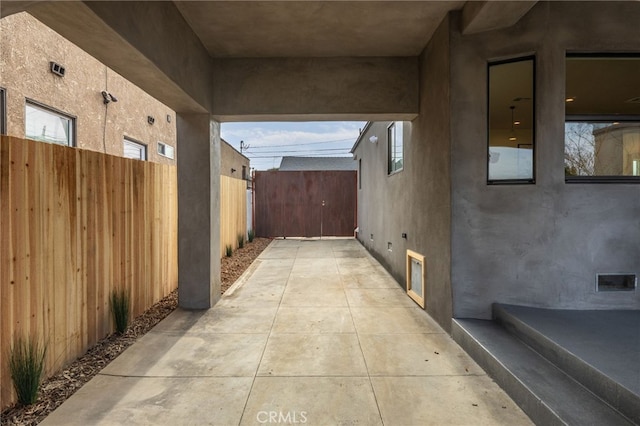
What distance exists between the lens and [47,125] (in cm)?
506

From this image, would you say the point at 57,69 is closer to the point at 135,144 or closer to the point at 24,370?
the point at 135,144

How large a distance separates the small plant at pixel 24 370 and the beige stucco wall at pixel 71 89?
3.28 metres

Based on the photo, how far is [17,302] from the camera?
2.28 m

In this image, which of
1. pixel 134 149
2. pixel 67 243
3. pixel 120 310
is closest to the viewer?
pixel 67 243

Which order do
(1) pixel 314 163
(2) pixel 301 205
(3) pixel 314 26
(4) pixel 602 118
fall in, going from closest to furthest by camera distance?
(4) pixel 602 118 → (3) pixel 314 26 → (2) pixel 301 205 → (1) pixel 314 163

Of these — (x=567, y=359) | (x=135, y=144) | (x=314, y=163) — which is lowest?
(x=567, y=359)

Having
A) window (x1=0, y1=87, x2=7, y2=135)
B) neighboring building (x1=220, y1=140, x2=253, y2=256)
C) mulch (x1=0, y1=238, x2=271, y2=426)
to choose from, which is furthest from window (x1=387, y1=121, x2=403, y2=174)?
window (x1=0, y1=87, x2=7, y2=135)

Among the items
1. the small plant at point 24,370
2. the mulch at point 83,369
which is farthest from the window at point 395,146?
the small plant at point 24,370

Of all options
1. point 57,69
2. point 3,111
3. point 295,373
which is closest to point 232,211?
point 57,69

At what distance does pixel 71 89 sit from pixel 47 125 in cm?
85

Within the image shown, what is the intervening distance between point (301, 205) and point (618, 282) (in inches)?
380

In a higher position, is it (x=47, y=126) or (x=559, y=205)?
(x=47, y=126)

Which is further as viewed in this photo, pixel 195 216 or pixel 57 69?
pixel 57 69

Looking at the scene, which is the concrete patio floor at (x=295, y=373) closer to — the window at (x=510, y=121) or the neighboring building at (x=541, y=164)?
the neighboring building at (x=541, y=164)
